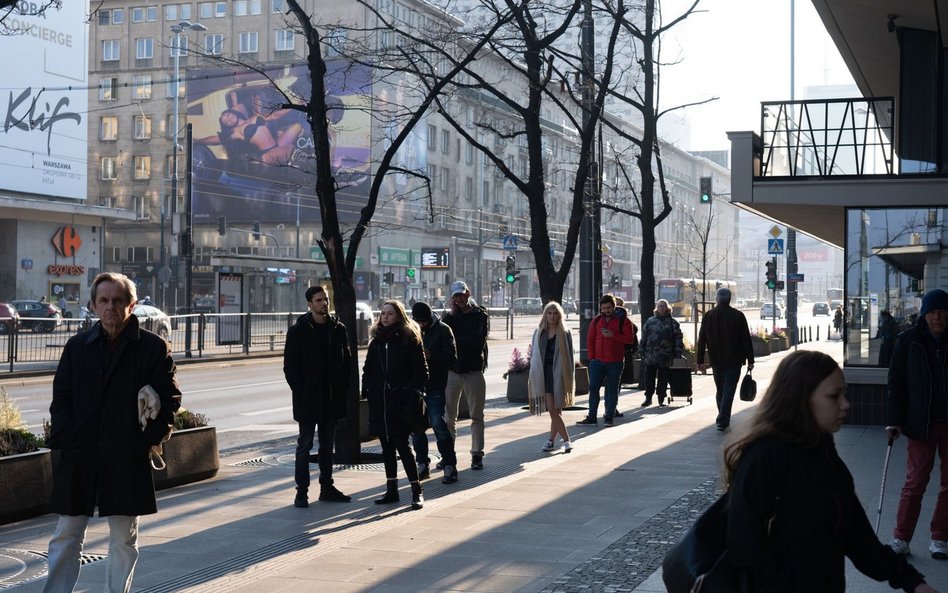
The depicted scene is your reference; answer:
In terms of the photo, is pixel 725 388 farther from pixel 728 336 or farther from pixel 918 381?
pixel 918 381

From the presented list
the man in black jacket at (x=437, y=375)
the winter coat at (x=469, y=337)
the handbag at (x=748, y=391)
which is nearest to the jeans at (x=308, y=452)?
the man in black jacket at (x=437, y=375)

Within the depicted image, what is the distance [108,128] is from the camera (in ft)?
274

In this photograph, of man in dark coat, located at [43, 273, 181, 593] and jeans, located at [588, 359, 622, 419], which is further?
jeans, located at [588, 359, 622, 419]

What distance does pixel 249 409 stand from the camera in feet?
62.6

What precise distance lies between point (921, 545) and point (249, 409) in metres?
13.0

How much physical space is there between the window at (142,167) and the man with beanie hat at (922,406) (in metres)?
78.9

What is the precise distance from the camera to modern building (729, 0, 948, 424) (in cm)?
1505

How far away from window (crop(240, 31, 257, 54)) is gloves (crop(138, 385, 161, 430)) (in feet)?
252

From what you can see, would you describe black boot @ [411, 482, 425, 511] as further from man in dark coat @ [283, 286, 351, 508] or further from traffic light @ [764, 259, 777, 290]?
traffic light @ [764, 259, 777, 290]

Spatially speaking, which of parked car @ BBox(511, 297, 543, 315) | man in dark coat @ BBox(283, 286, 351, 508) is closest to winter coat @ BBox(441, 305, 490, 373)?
man in dark coat @ BBox(283, 286, 351, 508)

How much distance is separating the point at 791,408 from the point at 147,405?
3.23 meters

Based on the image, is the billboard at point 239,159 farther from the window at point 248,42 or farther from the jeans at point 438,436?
the jeans at point 438,436

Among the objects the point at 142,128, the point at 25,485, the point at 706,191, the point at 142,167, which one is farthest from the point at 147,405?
the point at 142,128

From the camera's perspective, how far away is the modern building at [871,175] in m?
15.1
